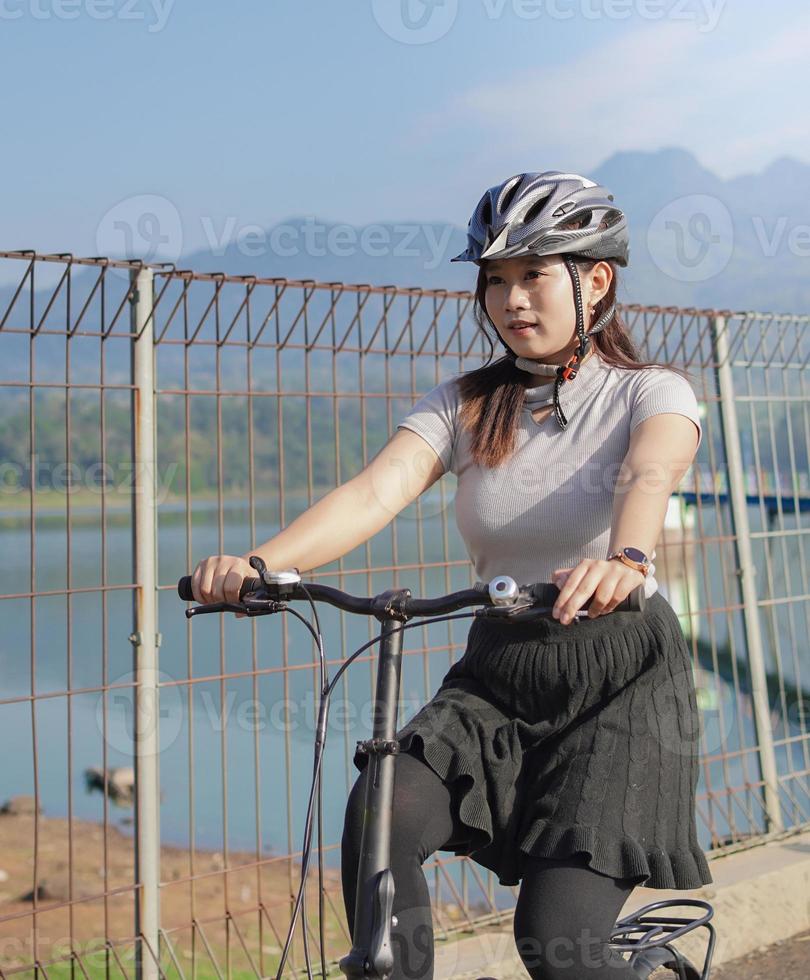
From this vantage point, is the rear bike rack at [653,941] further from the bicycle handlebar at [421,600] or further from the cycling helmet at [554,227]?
the cycling helmet at [554,227]

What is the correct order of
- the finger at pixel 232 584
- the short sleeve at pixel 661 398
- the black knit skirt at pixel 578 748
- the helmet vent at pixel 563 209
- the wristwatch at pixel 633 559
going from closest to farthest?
the wristwatch at pixel 633 559 < the finger at pixel 232 584 < the black knit skirt at pixel 578 748 < the short sleeve at pixel 661 398 < the helmet vent at pixel 563 209

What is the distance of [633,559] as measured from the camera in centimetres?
205

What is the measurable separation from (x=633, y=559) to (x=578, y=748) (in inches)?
20.1

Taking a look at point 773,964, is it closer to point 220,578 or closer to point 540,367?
point 540,367

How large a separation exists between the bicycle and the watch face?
0.37 ft

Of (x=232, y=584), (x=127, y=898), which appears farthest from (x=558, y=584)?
(x=127, y=898)

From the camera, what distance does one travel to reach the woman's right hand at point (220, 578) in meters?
2.15

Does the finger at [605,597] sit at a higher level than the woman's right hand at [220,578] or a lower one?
lower

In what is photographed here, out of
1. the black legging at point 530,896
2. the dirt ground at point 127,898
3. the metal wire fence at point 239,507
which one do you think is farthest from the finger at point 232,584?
the dirt ground at point 127,898

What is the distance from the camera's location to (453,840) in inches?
92.7

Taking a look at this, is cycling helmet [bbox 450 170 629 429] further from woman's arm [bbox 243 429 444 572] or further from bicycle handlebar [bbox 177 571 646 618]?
bicycle handlebar [bbox 177 571 646 618]

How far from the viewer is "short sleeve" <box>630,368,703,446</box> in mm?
2471

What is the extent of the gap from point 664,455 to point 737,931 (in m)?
3.36

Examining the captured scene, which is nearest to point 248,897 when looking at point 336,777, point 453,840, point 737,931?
point 336,777
